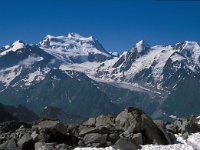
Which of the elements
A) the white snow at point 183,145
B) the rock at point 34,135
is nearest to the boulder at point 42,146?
the rock at point 34,135

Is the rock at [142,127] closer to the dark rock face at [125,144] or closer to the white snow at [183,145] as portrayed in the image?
the white snow at [183,145]

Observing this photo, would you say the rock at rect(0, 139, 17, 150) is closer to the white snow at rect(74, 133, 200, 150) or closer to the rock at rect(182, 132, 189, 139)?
the white snow at rect(74, 133, 200, 150)

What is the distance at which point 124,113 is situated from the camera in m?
54.2

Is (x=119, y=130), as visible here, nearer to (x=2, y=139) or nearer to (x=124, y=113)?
(x=124, y=113)

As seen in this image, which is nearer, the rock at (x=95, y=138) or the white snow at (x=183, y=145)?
the white snow at (x=183, y=145)

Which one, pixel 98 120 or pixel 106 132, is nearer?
pixel 106 132

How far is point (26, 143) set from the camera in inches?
1729

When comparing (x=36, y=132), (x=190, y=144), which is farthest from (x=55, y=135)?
(x=190, y=144)

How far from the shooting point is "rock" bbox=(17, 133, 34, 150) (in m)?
43.8

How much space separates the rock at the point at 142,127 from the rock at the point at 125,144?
291 centimetres

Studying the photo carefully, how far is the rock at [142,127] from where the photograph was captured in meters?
49.3

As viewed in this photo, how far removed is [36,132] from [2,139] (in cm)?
364

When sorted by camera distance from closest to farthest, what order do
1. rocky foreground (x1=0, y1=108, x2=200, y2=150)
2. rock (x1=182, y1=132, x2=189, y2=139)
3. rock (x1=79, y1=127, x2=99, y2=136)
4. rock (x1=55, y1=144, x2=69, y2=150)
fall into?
rock (x1=55, y1=144, x2=69, y2=150)
rocky foreground (x1=0, y1=108, x2=200, y2=150)
rock (x1=79, y1=127, x2=99, y2=136)
rock (x1=182, y1=132, x2=189, y2=139)

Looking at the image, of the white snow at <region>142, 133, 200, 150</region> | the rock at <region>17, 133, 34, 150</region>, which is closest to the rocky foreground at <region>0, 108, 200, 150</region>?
the rock at <region>17, 133, 34, 150</region>
